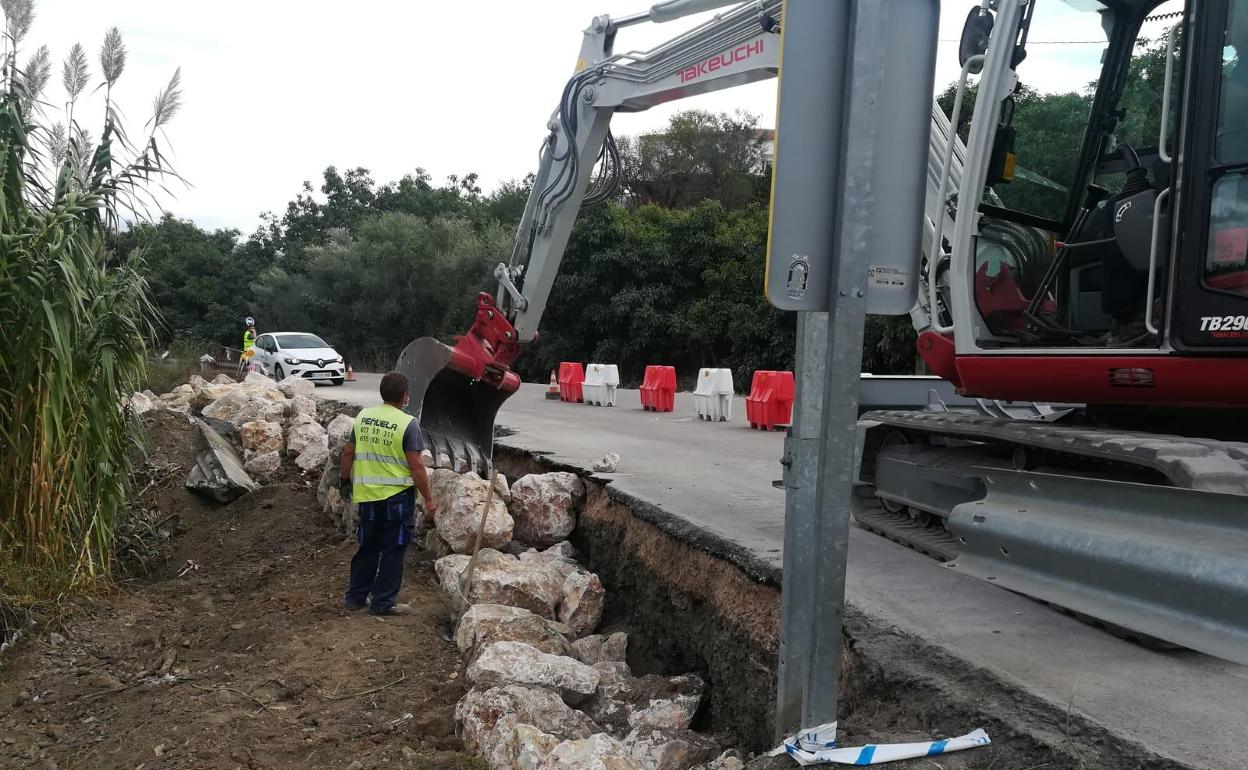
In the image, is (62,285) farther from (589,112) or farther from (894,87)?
(894,87)

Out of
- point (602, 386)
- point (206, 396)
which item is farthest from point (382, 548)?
point (602, 386)

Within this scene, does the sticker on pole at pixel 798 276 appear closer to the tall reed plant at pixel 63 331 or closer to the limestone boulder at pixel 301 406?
the tall reed plant at pixel 63 331

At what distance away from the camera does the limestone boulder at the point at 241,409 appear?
11.2 m

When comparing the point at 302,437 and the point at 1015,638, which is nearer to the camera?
the point at 1015,638

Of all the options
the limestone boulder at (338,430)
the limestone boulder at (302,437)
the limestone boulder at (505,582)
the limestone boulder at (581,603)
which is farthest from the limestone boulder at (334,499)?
the limestone boulder at (581,603)

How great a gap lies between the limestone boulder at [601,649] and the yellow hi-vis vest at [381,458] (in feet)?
4.91

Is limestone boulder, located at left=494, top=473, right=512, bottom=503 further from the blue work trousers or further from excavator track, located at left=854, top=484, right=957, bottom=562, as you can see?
excavator track, located at left=854, top=484, right=957, bottom=562

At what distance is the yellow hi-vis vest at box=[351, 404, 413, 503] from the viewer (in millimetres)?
6094

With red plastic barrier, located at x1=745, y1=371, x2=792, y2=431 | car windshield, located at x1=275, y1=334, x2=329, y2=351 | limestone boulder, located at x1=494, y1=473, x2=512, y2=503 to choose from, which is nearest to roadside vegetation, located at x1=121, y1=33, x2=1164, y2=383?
car windshield, located at x1=275, y1=334, x2=329, y2=351

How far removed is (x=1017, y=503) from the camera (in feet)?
13.4

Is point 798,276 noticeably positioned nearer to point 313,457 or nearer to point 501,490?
point 501,490

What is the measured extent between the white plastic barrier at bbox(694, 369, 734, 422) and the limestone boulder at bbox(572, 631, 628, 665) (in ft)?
28.9

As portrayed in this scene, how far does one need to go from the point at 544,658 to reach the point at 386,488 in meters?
1.79

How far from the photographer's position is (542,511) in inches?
303
